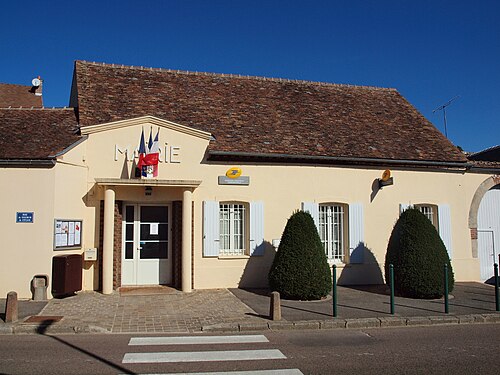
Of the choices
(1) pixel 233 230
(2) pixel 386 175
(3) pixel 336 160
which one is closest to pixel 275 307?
(1) pixel 233 230

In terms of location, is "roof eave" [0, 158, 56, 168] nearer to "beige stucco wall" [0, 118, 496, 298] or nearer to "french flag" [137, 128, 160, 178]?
"beige stucco wall" [0, 118, 496, 298]

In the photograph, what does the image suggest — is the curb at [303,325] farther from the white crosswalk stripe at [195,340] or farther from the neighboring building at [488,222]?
the neighboring building at [488,222]

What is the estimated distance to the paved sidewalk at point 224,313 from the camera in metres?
8.41

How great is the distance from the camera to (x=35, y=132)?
487 inches

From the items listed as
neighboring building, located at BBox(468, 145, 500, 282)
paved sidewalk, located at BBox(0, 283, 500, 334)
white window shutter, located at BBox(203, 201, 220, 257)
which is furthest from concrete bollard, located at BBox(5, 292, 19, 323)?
neighboring building, located at BBox(468, 145, 500, 282)

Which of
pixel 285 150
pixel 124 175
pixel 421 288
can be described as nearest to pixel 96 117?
pixel 124 175

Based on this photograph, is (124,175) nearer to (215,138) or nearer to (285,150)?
(215,138)

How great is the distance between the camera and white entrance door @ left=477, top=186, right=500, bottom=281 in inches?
593

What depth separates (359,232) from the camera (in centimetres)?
1378

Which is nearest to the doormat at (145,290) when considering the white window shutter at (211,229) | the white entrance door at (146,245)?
the white entrance door at (146,245)

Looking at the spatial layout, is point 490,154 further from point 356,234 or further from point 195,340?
point 195,340

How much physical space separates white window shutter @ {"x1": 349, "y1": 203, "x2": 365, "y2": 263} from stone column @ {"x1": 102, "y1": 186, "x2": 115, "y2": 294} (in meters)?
6.83

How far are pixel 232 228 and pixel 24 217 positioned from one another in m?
5.41

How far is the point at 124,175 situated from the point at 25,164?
7.94ft
